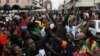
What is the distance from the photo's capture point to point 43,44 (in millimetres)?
11195

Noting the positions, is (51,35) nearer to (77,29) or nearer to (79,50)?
(79,50)

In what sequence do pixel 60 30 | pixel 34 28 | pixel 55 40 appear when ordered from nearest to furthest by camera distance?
pixel 55 40 < pixel 60 30 < pixel 34 28

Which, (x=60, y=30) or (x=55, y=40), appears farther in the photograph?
(x=60, y=30)

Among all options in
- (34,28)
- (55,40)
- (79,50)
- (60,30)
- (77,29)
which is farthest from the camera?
(34,28)

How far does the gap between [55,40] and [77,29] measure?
3.38 m

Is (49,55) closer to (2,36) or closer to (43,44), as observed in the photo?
→ (43,44)

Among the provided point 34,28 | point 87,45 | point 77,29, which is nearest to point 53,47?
point 87,45

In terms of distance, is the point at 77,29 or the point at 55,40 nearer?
the point at 55,40

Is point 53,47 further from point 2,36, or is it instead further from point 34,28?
point 34,28

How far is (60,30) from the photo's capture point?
40.1 ft

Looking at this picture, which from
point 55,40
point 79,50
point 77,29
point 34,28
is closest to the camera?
point 79,50

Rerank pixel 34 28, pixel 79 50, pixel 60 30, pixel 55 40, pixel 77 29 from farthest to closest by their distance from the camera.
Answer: pixel 34 28, pixel 77 29, pixel 60 30, pixel 55 40, pixel 79 50

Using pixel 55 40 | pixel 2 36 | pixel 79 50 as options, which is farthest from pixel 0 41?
pixel 79 50

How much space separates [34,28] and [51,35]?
4.07 m
